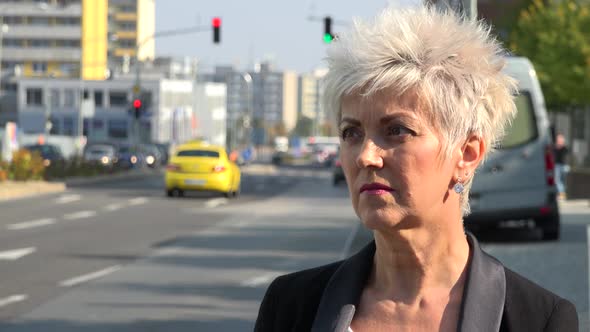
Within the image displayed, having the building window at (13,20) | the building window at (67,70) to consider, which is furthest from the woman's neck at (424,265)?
the building window at (13,20)

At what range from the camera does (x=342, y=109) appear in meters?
2.92

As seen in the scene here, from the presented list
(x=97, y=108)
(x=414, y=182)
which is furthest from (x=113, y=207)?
(x=97, y=108)

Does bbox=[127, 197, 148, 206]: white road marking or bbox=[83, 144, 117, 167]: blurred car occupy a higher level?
bbox=[127, 197, 148, 206]: white road marking

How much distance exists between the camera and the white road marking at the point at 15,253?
18.9 metres

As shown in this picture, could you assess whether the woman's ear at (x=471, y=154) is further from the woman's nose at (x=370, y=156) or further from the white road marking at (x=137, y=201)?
the white road marking at (x=137, y=201)

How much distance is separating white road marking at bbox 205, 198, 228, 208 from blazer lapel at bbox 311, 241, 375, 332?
3197 centimetres

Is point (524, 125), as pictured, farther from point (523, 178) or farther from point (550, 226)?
point (550, 226)

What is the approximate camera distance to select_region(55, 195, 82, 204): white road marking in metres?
36.2

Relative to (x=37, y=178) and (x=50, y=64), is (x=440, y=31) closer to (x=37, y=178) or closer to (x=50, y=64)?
(x=37, y=178)

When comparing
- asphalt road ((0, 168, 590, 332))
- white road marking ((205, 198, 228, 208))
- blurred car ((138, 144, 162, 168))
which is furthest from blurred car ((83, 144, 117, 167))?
asphalt road ((0, 168, 590, 332))

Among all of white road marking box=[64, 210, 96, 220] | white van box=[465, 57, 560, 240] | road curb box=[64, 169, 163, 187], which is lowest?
road curb box=[64, 169, 163, 187]

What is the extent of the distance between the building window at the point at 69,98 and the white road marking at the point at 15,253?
461ft

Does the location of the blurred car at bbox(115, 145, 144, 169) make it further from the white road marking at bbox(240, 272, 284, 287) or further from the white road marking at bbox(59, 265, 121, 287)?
the white road marking at bbox(240, 272, 284, 287)

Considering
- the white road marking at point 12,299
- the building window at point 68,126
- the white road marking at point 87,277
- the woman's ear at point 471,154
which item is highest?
the woman's ear at point 471,154
